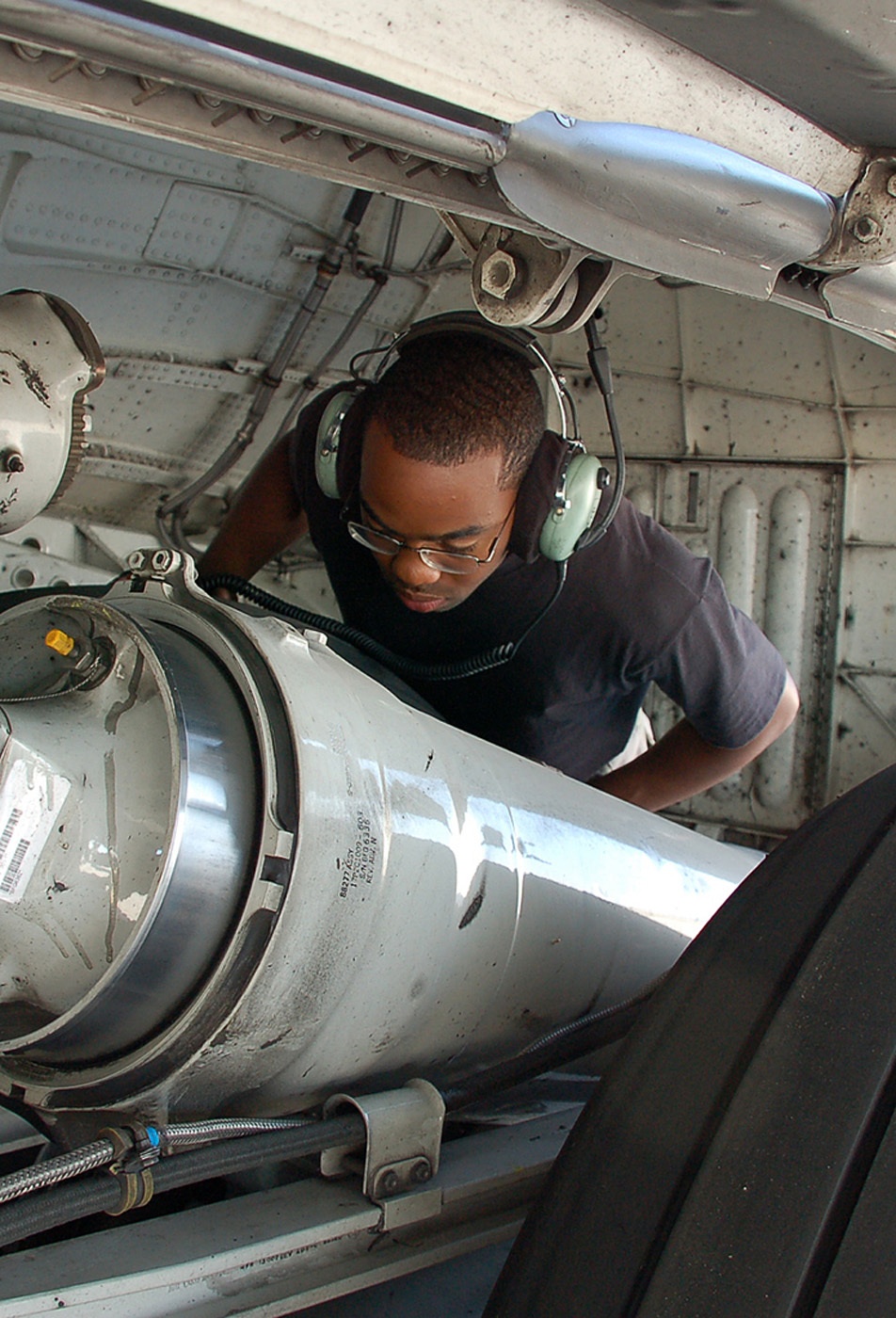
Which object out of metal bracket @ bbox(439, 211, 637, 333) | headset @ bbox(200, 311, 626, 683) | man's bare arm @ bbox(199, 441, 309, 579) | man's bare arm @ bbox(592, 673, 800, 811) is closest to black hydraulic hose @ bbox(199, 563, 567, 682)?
headset @ bbox(200, 311, 626, 683)

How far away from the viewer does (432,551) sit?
138 cm

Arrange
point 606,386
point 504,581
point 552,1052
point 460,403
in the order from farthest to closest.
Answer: point 504,581 < point 460,403 < point 606,386 < point 552,1052

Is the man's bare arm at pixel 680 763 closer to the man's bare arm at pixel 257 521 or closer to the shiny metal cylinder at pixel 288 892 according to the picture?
the man's bare arm at pixel 257 521

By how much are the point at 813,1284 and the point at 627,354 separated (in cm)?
271

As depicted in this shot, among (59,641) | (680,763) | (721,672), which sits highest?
(721,672)

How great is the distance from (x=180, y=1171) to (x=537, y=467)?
0.96 meters

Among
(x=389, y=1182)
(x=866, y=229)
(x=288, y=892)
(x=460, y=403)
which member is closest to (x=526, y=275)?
(x=866, y=229)

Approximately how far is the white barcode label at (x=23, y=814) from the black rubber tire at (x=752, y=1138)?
420mm

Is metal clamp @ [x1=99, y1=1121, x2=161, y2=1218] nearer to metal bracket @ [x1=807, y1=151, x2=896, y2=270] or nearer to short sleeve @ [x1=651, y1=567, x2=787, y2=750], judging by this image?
metal bracket @ [x1=807, y1=151, x2=896, y2=270]

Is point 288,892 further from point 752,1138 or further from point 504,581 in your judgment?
point 504,581

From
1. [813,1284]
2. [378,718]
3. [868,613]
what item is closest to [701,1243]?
[813,1284]

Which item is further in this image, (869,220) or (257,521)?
(257,521)

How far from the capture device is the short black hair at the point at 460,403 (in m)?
1.34

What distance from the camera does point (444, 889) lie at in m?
0.87
